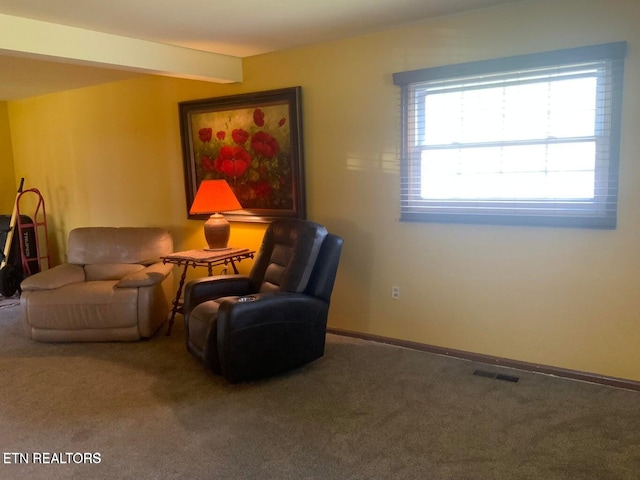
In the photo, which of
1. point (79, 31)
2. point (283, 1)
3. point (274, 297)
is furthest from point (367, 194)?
point (79, 31)

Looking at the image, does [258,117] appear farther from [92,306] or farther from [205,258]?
[92,306]

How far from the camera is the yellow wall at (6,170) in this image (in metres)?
6.43

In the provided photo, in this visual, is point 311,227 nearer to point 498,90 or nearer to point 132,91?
point 498,90

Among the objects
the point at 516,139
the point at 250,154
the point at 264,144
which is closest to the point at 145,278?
the point at 250,154

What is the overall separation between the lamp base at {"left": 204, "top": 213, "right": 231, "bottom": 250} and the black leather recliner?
1.57 feet

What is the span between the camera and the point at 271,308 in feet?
10.6

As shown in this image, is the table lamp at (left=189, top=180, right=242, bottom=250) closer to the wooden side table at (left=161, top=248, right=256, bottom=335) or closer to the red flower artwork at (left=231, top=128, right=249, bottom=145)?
the wooden side table at (left=161, top=248, right=256, bottom=335)

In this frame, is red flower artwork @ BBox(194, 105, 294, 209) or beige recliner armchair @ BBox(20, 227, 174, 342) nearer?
beige recliner armchair @ BBox(20, 227, 174, 342)

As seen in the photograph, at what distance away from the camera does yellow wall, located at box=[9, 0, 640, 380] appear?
9.98 ft

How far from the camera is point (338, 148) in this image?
4.03 meters

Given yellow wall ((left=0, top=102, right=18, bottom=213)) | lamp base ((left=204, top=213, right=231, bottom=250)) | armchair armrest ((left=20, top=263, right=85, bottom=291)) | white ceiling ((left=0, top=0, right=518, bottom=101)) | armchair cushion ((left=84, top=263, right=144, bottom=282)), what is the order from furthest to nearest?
yellow wall ((left=0, top=102, right=18, bottom=213)) < armchair cushion ((left=84, top=263, right=144, bottom=282)) < lamp base ((left=204, top=213, right=231, bottom=250)) < armchair armrest ((left=20, top=263, right=85, bottom=291)) < white ceiling ((left=0, top=0, right=518, bottom=101))

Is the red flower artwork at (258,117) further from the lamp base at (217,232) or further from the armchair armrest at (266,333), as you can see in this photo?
the armchair armrest at (266,333)

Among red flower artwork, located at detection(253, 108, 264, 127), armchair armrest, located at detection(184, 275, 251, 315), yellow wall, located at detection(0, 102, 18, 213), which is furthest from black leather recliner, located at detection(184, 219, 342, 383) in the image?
yellow wall, located at detection(0, 102, 18, 213)

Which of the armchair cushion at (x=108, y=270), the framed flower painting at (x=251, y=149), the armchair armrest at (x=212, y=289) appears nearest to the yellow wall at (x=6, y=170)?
the armchair cushion at (x=108, y=270)
